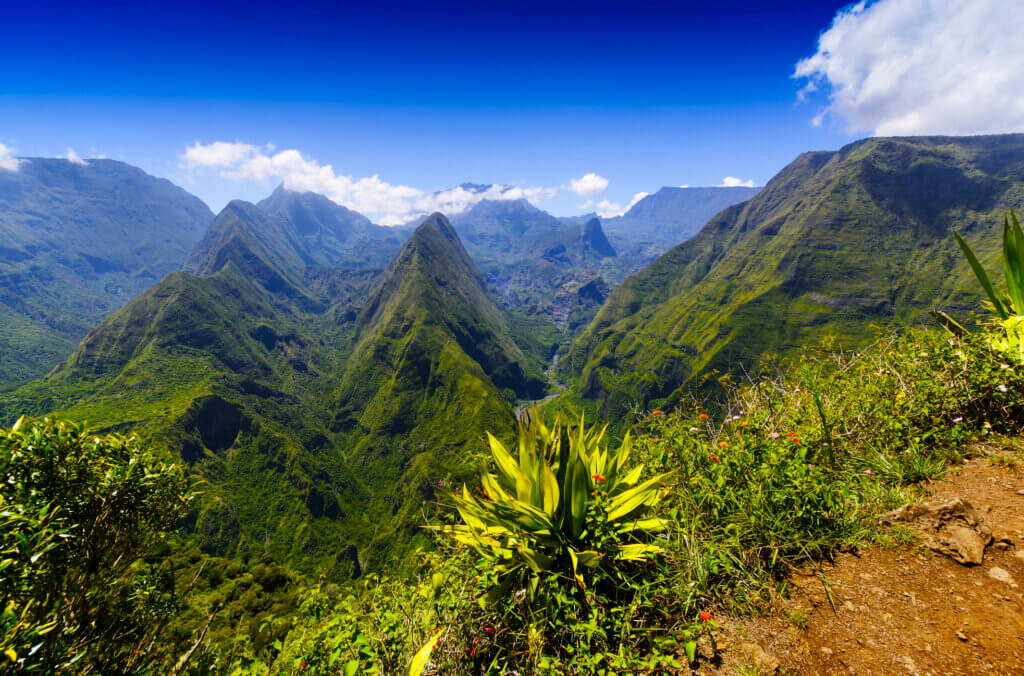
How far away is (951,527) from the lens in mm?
3184

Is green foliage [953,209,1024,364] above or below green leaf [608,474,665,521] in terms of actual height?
above

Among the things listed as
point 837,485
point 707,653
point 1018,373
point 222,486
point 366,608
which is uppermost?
point 1018,373

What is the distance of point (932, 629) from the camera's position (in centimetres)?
250

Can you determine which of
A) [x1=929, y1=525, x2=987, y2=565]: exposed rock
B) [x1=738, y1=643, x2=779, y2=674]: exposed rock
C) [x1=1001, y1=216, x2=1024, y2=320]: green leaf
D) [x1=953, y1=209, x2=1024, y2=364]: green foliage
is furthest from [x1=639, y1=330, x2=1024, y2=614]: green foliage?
[x1=1001, y1=216, x2=1024, y2=320]: green leaf

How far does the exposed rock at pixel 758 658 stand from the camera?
7.98ft

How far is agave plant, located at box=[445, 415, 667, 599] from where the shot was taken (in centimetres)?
300

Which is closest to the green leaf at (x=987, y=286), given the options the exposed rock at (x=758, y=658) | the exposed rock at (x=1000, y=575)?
the exposed rock at (x=1000, y=575)

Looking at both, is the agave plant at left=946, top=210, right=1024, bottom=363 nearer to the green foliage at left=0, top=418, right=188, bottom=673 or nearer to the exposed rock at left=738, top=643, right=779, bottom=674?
the exposed rock at left=738, top=643, right=779, bottom=674

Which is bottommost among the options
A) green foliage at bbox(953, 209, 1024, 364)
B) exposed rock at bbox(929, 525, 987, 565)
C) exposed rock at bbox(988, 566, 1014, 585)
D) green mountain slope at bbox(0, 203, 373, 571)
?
green mountain slope at bbox(0, 203, 373, 571)

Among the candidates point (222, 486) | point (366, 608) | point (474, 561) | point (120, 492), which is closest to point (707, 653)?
point (474, 561)

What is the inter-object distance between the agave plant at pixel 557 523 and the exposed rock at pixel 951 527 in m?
2.09

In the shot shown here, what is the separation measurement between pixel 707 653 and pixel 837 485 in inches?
87.6

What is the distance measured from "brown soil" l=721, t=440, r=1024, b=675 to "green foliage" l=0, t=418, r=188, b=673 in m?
4.61

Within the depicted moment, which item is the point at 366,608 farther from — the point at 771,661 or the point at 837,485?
the point at 837,485
